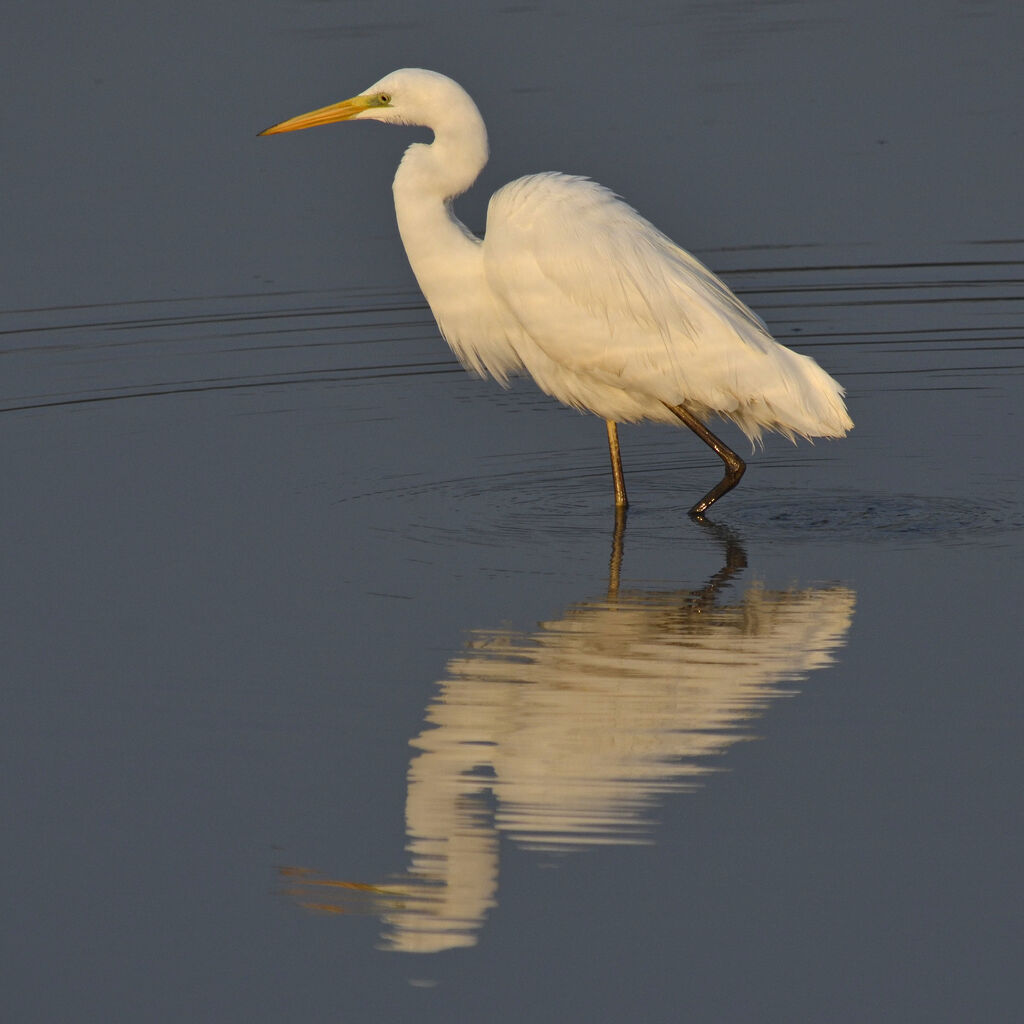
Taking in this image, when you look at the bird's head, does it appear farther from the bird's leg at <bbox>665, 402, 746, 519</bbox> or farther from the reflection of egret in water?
the reflection of egret in water

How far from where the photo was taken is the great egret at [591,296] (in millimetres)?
8477

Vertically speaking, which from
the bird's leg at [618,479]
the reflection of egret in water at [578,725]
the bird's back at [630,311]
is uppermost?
the bird's back at [630,311]

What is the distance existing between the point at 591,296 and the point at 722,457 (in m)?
1.02

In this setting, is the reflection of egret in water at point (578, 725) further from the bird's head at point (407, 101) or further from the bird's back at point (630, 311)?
the bird's head at point (407, 101)

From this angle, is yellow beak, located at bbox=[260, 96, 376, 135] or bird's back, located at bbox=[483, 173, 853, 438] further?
yellow beak, located at bbox=[260, 96, 376, 135]

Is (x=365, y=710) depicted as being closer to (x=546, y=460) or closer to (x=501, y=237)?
(x=501, y=237)

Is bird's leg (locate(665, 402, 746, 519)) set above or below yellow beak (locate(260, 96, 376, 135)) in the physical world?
below

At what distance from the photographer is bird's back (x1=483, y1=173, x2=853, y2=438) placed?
27.7 ft

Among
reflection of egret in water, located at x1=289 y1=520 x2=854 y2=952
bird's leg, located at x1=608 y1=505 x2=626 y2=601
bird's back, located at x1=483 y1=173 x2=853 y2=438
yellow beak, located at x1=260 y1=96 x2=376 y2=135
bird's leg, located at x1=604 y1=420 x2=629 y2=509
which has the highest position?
yellow beak, located at x1=260 y1=96 x2=376 y2=135

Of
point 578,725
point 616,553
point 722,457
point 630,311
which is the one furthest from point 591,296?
point 578,725

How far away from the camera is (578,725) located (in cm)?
626

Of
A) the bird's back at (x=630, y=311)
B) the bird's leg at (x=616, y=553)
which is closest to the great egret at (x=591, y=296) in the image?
the bird's back at (x=630, y=311)

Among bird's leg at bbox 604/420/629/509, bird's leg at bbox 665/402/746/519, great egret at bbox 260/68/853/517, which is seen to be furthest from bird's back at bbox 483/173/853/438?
bird's leg at bbox 604/420/629/509

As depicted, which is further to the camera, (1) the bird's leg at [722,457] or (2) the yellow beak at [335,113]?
(2) the yellow beak at [335,113]
